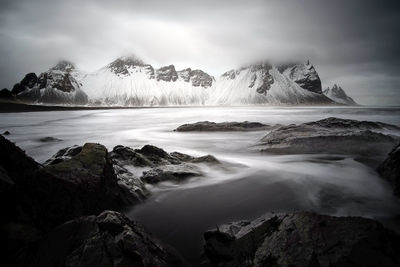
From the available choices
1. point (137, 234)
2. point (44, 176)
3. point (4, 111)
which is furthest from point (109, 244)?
point (4, 111)

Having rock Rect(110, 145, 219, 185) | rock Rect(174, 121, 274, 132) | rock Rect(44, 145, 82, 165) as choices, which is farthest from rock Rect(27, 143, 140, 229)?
rock Rect(174, 121, 274, 132)

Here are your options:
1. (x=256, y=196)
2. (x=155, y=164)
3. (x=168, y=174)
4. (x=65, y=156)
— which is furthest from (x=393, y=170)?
(x=65, y=156)

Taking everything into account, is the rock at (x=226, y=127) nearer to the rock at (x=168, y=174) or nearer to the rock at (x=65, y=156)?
the rock at (x=168, y=174)

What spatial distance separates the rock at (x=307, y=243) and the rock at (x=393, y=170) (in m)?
3.98

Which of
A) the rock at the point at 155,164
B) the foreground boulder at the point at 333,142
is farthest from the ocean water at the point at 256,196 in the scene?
the foreground boulder at the point at 333,142

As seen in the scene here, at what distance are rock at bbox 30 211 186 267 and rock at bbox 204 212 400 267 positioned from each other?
0.82 metres

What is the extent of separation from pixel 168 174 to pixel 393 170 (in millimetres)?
6377

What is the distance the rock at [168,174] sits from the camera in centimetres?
695

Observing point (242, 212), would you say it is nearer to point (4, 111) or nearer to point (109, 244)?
point (109, 244)

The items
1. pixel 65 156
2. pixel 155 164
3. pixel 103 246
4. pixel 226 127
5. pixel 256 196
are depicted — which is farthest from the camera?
pixel 226 127

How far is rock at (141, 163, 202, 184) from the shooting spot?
22.8ft

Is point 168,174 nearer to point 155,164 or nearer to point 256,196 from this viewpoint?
point 155,164

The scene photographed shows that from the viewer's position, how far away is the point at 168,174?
718cm

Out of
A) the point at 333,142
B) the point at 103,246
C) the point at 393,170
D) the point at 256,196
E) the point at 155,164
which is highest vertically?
the point at 333,142
